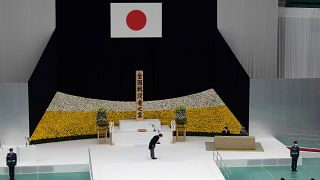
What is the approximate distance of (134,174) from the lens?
12430 millimetres

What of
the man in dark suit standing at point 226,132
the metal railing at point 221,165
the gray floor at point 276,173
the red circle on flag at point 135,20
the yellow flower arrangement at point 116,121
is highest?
the red circle on flag at point 135,20

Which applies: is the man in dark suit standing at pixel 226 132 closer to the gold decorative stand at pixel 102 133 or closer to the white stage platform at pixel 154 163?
the white stage platform at pixel 154 163

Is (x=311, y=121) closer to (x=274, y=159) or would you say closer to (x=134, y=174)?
(x=274, y=159)

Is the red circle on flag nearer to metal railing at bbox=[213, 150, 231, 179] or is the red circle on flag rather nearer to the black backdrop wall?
the black backdrop wall

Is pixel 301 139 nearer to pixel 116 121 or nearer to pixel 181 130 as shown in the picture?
pixel 181 130

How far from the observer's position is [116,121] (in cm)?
1773

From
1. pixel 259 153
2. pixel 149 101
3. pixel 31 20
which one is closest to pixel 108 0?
pixel 31 20

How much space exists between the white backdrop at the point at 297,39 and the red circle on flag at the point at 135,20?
15.5 ft

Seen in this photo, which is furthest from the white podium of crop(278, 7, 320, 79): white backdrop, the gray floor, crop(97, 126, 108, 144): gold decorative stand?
crop(278, 7, 320, 79): white backdrop

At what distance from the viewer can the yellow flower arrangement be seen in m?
16.9

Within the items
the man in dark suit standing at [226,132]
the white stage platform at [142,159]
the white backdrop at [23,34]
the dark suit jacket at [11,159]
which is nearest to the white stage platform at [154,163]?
the white stage platform at [142,159]

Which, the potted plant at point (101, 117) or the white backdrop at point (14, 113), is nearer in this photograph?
the white backdrop at point (14, 113)

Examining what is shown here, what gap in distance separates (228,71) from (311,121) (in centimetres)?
292

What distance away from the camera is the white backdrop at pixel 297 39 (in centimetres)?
1836
